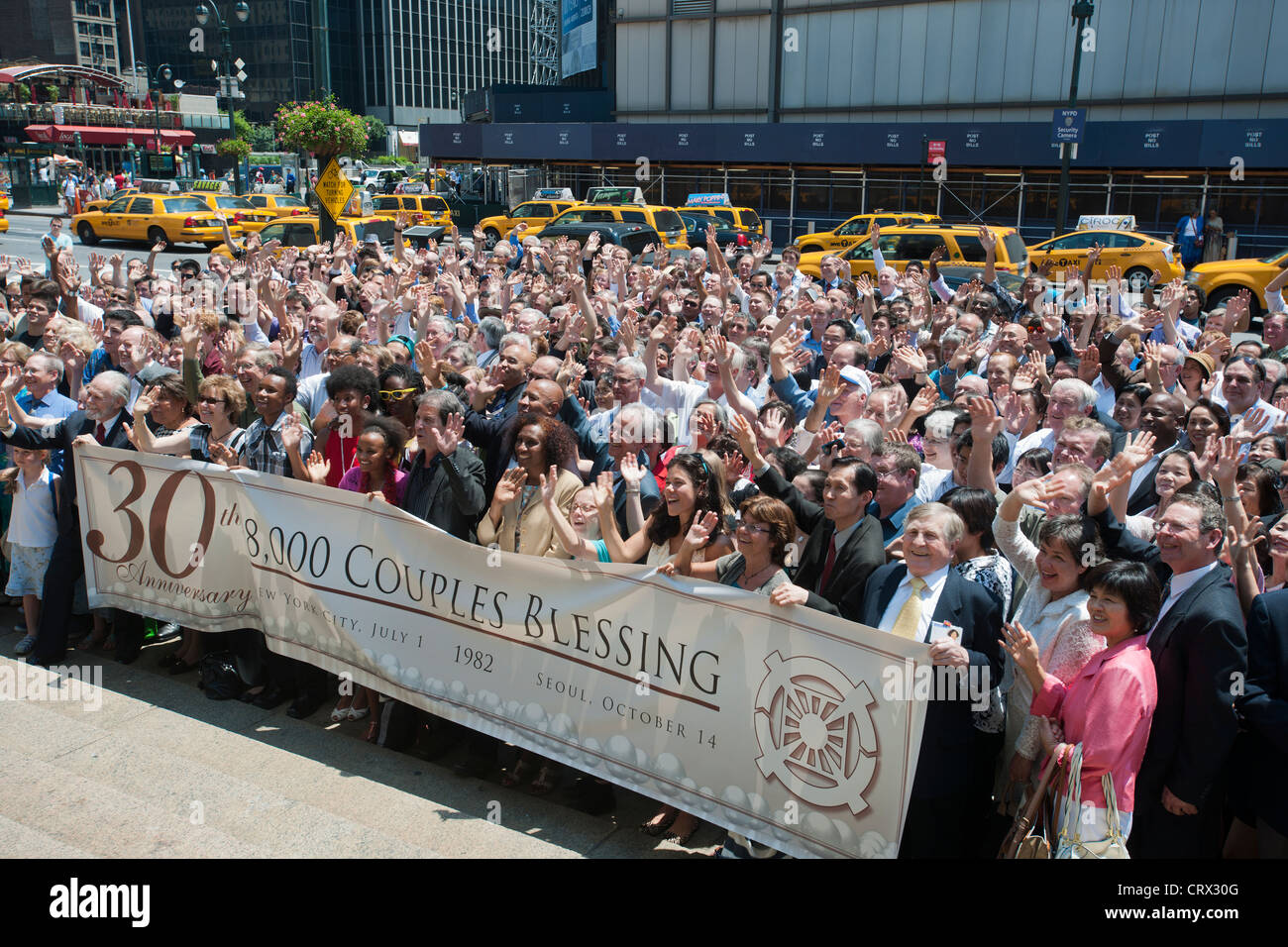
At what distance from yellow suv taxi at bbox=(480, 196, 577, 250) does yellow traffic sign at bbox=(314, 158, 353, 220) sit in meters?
13.7

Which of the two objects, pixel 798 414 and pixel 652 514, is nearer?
pixel 652 514

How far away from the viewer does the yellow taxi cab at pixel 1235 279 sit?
1884 cm

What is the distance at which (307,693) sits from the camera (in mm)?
5527

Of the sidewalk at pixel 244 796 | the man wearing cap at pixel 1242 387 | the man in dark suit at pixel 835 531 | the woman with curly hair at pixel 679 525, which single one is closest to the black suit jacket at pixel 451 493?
the woman with curly hair at pixel 679 525

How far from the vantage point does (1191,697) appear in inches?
137

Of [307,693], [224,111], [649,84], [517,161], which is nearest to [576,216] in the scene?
[517,161]

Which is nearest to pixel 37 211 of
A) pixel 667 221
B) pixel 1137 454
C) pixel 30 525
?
pixel 667 221

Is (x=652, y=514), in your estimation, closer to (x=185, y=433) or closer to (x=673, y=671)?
(x=673, y=671)

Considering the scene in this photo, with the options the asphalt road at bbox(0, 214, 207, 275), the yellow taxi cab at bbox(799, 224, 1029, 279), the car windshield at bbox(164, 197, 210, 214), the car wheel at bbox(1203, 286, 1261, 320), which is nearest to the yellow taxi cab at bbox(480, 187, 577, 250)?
the asphalt road at bbox(0, 214, 207, 275)

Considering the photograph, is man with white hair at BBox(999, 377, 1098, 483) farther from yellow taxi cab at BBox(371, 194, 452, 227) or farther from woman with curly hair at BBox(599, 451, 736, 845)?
yellow taxi cab at BBox(371, 194, 452, 227)

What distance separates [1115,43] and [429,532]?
123ft

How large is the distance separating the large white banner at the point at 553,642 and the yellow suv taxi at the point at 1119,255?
19.5 meters

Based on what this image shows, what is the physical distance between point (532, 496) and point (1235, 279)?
61.3ft

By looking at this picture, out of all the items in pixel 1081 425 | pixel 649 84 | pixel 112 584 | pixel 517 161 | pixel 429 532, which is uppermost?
pixel 649 84
